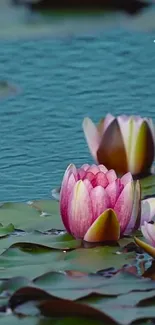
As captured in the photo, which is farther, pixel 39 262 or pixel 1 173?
pixel 1 173

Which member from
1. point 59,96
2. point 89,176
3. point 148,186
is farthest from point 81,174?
point 59,96

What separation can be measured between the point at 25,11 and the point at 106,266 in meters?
1.58

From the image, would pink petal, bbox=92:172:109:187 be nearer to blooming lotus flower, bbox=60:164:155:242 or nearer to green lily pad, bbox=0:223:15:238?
blooming lotus flower, bbox=60:164:155:242

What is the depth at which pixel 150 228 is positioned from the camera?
5.42ft

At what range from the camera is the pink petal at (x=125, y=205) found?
174cm

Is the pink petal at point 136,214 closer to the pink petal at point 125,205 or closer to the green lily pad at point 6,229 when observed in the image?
the pink petal at point 125,205

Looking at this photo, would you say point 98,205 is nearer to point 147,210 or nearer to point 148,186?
point 147,210

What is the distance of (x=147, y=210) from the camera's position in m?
1.81

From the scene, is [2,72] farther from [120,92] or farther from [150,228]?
[150,228]

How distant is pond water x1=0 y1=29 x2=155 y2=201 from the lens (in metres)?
2.19

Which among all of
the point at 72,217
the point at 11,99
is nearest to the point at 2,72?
the point at 11,99

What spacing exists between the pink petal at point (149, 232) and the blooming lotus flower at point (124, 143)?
428mm

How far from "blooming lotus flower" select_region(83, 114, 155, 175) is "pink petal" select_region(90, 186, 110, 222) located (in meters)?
0.35

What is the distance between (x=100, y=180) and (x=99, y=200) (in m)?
0.04
